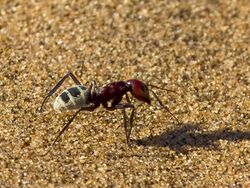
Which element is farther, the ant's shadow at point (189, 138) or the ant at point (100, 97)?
the ant's shadow at point (189, 138)

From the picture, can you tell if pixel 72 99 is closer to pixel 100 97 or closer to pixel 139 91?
pixel 100 97

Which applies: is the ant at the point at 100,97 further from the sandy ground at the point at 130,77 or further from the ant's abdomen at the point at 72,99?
the sandy ground at the point at 130,77

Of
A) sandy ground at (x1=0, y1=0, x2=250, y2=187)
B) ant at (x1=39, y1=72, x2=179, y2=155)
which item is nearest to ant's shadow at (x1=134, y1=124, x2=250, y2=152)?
sandy ground at (x1=0, y1=0, x2=250, y2=187)

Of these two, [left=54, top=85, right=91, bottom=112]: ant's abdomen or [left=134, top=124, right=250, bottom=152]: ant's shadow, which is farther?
[left=134, top=124, right=250, bottom=152]: ant's shadow

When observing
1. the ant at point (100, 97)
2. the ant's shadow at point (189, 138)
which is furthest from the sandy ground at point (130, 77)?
the ant at point (100, 97)

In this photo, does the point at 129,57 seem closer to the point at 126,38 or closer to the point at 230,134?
the point at 126,38

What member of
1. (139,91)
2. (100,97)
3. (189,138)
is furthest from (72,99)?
(189,138)

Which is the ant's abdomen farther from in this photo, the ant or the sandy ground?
the sandy ground
